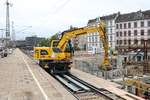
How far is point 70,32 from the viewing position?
36000 mm

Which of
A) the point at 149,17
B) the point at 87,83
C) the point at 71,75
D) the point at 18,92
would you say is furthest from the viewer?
the point at 149,17

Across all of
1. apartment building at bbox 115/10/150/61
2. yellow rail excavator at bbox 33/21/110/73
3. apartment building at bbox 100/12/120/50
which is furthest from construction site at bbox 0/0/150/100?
apartment building at bbox 100/12/120/50

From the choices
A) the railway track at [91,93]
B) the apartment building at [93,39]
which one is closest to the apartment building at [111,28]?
the apartment building at [93,39]

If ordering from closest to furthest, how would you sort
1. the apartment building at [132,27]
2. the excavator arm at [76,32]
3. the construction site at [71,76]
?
the construction site at [71,76]
the excavator arm at [76,32]
the apartment building at [132,27]

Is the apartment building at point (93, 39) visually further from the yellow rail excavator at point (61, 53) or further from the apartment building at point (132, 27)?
the yellow rail excavator at point (61, 53)

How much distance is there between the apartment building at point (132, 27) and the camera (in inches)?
3827

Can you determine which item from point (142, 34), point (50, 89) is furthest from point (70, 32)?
point (142, 34)

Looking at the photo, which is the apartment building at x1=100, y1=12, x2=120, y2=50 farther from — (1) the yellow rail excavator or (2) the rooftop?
(1) the yellow rail excavator

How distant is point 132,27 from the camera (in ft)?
338

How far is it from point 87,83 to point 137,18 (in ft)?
248

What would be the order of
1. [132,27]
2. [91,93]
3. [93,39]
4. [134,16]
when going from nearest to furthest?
[91,93]
[134,16]
[132,27]
[93,39]

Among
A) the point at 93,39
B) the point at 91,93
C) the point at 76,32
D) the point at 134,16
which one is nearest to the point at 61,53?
the point at 76,32

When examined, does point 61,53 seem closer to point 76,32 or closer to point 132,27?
point 76,32

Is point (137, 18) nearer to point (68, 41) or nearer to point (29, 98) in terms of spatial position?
point (68, 41)
